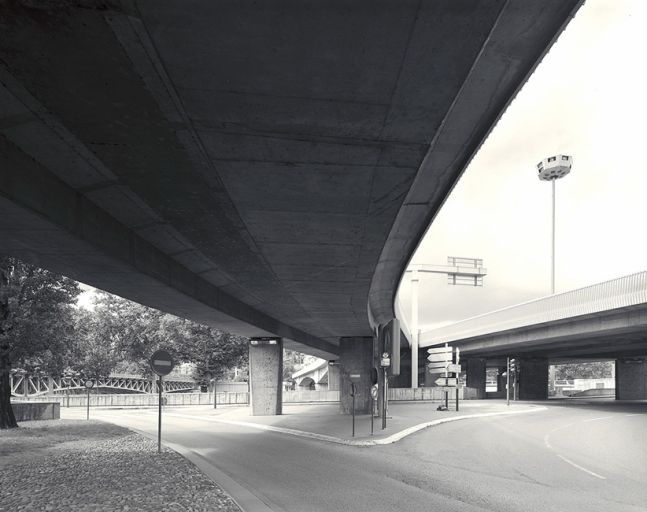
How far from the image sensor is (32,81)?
6.49 metres

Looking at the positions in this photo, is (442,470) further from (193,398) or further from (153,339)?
(153,339)

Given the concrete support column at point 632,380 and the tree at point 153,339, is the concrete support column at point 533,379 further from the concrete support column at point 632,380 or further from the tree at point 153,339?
the tree at point 153,339

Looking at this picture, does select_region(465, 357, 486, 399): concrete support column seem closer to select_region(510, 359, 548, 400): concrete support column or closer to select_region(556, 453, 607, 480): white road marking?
select_region(510, 359, 548, 400): concrete support column

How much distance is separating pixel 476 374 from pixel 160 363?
64268 mm

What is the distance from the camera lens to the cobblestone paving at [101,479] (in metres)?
9.43

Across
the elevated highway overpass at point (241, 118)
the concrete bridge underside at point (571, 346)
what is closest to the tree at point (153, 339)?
the concrete bridge underside at point (571, 346)

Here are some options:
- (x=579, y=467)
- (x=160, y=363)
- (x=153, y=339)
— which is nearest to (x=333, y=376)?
(x=153, y=339)

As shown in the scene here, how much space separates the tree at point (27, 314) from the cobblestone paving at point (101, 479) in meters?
4.97

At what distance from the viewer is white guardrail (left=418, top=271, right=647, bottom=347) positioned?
1159 inches

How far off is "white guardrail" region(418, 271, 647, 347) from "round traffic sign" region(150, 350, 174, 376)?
22.5 metres

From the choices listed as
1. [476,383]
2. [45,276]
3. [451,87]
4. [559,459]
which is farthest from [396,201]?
[476,383]

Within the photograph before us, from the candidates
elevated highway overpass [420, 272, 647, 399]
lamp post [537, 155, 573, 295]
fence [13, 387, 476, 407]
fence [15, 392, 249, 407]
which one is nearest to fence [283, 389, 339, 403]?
fence [13, 387, 476, 407]

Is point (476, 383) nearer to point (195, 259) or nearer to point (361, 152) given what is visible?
point (195, 259)

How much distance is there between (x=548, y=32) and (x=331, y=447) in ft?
51.5
